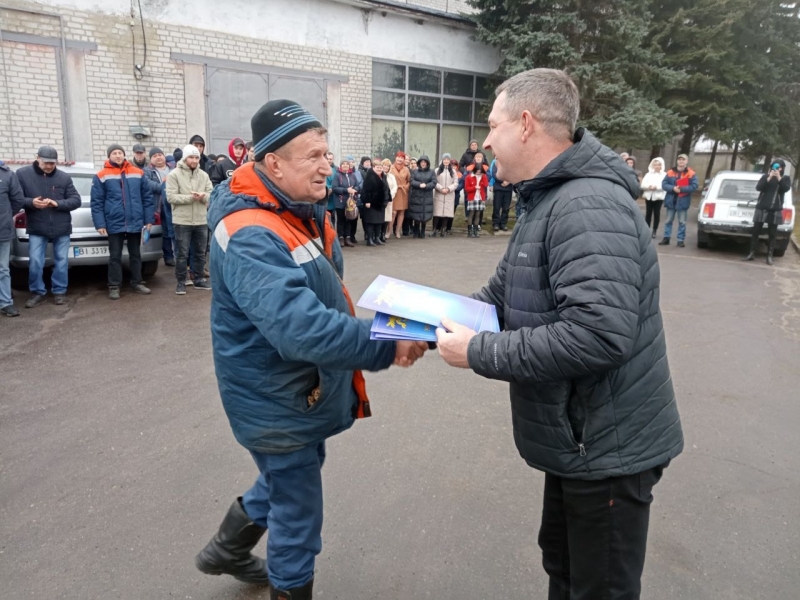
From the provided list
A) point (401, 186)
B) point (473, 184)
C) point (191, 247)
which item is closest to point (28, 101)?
point (191, 247)

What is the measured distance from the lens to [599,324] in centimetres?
170

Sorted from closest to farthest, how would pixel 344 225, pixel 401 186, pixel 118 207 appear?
pixel 118 207 < pixel 344 225 < pixel 401 186

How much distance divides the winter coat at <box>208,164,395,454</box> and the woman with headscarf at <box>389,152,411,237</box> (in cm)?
1131

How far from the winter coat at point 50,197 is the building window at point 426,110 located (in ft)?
36.5

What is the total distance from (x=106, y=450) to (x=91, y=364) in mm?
1883

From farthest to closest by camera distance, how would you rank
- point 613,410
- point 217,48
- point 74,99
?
1. point 217,48
2. point 74,99
3. point 613,410

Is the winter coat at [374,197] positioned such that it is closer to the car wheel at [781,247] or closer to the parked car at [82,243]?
the parked car at [82,243]

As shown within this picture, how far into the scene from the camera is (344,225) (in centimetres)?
1278

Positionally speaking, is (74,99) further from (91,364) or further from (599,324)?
(599,324)

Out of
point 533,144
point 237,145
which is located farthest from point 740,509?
point 237,145

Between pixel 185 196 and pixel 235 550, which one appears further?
pixel 185 196

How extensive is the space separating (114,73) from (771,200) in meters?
13.6

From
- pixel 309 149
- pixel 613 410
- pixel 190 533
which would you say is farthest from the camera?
pixel 190 533

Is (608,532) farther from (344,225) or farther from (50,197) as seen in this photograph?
(344,225)
